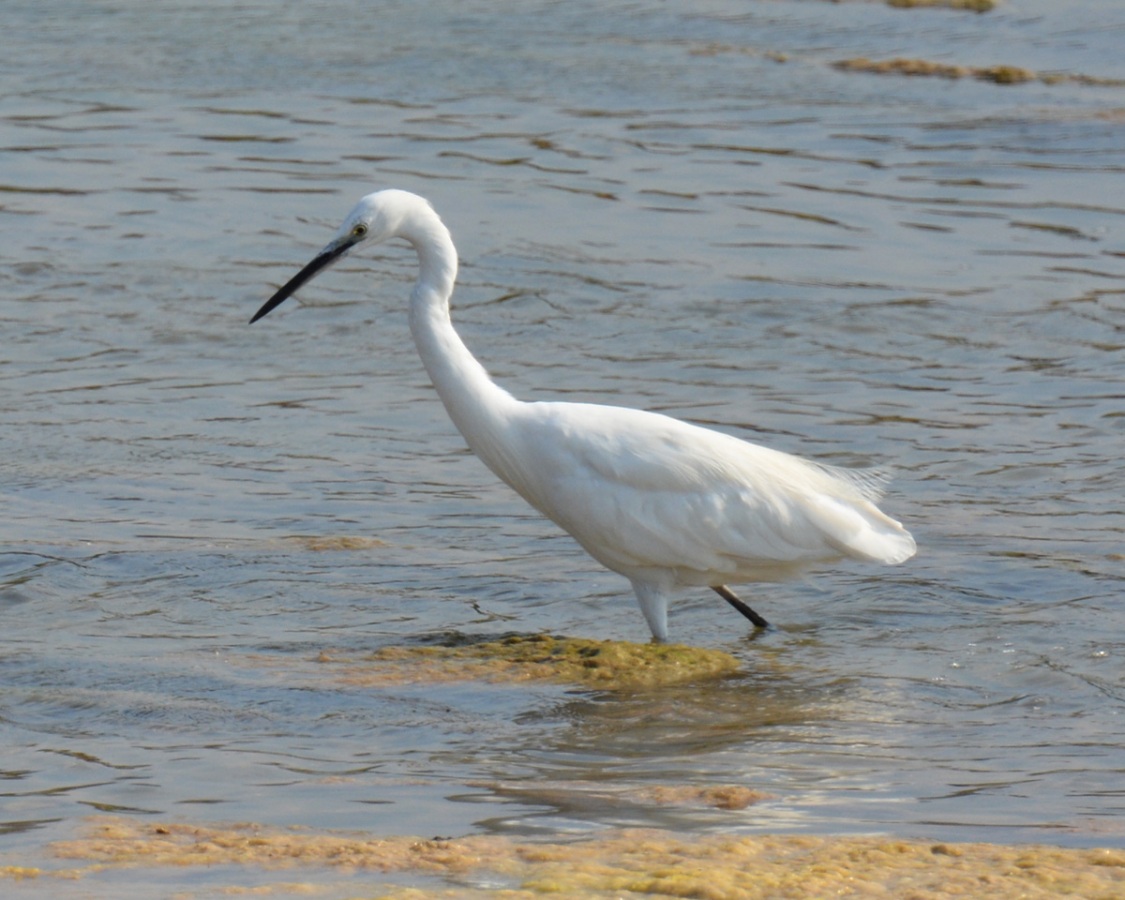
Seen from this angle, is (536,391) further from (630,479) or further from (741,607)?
(630,479)

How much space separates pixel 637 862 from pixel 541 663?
213 cm

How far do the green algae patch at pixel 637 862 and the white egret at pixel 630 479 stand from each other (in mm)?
2161

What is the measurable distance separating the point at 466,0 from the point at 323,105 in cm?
460

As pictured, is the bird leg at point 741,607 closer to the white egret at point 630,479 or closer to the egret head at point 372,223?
the white egret at point 630,479

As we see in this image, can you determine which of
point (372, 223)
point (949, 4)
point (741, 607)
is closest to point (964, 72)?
point (949, 4)

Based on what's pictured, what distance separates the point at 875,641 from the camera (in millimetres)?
6344

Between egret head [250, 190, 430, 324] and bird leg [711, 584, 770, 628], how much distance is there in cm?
170

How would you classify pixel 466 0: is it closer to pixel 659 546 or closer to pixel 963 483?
pixel 963 483

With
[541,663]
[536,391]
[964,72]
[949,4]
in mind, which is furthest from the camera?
[949,4]

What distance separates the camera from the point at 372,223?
627 cm

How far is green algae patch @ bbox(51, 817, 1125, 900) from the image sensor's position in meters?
3.60

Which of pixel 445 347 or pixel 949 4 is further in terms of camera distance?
pixel 949 4

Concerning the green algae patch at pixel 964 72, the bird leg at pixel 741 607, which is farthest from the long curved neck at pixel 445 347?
the green algae patch at pixel 964 72

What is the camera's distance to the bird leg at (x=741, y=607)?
258 inches
